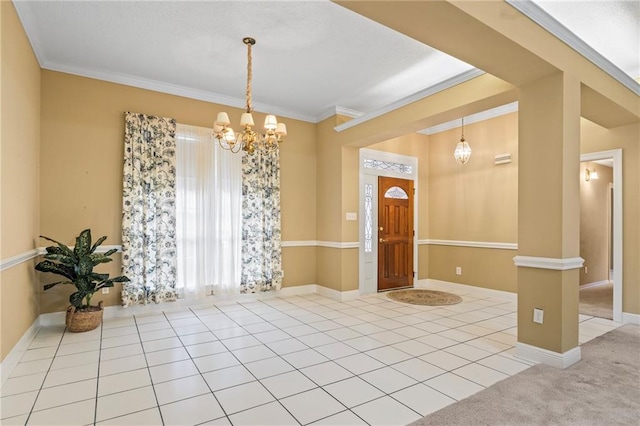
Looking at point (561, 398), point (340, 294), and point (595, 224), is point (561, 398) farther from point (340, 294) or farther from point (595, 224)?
point (595, 224)

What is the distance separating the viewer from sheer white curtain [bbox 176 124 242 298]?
15.4 feet

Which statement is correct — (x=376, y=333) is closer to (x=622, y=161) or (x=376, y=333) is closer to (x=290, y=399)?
(x=290, y=399)

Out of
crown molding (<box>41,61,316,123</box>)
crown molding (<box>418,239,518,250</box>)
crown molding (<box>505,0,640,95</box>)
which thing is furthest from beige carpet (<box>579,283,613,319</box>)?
crown molding (<box>41,61,316,123</box>)

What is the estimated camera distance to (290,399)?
7.59ft

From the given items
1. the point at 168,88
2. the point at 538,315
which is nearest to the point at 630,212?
the point at 538,315

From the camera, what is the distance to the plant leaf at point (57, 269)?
11.5 feet

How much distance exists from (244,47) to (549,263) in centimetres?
368

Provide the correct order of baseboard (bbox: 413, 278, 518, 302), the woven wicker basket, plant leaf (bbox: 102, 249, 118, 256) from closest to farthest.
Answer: the woven wicker basket
plant leaf (bbox: 102, 249, 118, 256)
baseboard (bbox: 413, 278, 518, 302)

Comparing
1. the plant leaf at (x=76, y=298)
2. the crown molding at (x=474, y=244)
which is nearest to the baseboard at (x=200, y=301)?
the plant leaf at (x=76, y=298)

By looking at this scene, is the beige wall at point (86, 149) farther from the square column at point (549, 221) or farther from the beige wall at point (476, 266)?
the beige wall at point (476, 266)

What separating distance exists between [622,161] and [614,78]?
51.2 inches

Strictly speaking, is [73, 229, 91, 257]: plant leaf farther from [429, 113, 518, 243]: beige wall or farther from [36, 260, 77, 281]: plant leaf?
[429, 113, 518, 243]: beige wall

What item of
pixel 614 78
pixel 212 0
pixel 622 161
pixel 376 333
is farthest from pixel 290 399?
pixel 622 161

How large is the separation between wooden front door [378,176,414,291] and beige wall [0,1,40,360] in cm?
487
